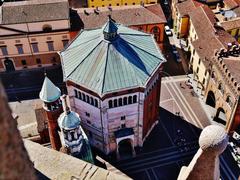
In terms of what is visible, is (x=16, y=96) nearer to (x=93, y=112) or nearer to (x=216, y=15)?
(x=93, y=112)

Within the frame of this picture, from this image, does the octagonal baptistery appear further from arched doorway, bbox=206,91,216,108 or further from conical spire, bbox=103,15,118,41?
arched doorway, bbox=206,91,216,108

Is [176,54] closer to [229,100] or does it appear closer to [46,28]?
[229,100]

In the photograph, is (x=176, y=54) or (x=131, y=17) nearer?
(x=131, y=17)

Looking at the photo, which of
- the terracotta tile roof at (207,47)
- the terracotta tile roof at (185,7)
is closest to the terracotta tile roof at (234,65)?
the terracotta tile roof at (207,47)

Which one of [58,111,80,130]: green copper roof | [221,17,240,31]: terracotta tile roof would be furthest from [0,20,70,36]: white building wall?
[221,17,240,31]: terracotta tile roof

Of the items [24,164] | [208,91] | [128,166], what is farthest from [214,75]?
[24,164]

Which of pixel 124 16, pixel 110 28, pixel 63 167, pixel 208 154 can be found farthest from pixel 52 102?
pixel 208 154

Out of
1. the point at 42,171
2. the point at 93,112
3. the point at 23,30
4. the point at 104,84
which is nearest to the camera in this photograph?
the point at 42,171
